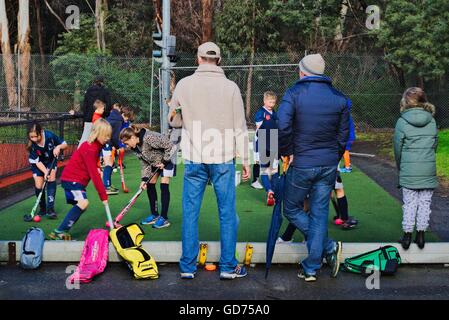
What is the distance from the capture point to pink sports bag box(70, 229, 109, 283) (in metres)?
6.14

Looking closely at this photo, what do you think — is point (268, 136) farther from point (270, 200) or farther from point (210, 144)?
point (210, 144)

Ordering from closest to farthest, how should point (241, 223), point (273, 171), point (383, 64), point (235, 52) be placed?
point (241, 223), point (273, 171), point (383, 64), point (235, 52)

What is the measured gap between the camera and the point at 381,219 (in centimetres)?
915

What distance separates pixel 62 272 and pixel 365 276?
2.79 metres

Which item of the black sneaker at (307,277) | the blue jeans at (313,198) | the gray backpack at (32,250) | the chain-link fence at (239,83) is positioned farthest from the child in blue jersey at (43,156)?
the chain-link fence at (239,83)

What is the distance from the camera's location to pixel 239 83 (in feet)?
80.2

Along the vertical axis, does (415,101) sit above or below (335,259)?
above

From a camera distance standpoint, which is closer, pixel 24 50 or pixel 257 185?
pixel 257 185

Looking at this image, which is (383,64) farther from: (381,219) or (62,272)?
(62,272)

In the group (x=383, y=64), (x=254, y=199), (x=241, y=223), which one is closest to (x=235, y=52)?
(x=383, y=64)

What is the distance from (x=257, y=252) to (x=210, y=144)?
1.26 m

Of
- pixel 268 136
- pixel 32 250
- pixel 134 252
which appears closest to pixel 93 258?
pixel 134 252

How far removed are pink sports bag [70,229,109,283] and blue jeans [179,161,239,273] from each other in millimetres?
762
